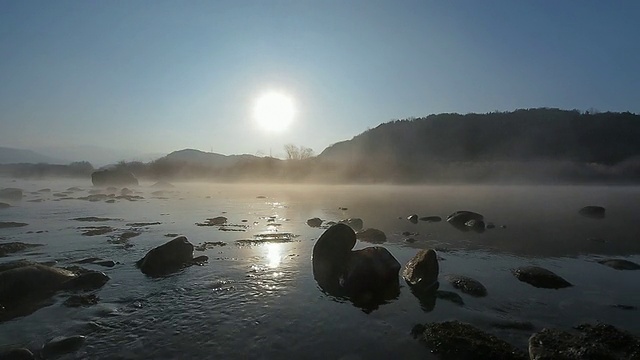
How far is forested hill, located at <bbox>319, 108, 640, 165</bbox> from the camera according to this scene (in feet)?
403

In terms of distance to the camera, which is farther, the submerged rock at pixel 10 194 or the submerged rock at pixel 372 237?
the submerged rock at pixel 10 194

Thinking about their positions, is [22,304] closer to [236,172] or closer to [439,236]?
[439,236]

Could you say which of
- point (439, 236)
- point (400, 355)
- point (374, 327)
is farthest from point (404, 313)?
point (439, 236)

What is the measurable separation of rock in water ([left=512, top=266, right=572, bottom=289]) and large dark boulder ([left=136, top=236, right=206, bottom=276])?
642 inches

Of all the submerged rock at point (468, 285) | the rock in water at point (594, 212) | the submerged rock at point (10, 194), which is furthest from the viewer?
the submerged rock at point (10, 194)

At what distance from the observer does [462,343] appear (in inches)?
402

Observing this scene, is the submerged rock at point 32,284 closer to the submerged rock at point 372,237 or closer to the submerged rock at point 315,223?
the submerged rock at point 372,237

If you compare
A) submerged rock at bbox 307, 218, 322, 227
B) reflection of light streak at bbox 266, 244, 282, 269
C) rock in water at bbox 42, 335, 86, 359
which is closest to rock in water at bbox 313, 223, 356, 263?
reflection of light streak at bbox 266, 244, 282, 269

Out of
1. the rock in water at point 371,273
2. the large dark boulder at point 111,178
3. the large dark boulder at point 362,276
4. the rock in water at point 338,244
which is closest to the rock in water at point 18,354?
the large dark boulder at point 362,276

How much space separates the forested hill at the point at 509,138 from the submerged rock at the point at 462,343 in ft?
415

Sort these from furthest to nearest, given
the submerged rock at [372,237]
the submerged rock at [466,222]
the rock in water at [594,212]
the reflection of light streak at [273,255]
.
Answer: the rock in water at [594,212] → the submerged rock at [466,222] → the submerged rock at [372,237] → the reflection of light streak at [273,255]

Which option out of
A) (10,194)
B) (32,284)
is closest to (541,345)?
(32,284)

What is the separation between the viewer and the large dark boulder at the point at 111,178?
92500mm

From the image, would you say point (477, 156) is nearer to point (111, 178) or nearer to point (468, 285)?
point (111, 178)
